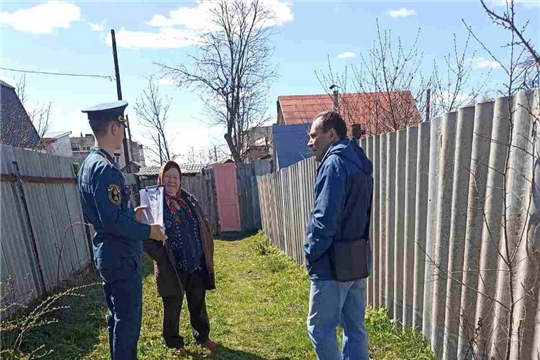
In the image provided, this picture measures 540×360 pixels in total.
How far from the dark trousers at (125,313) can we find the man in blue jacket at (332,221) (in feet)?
3.83

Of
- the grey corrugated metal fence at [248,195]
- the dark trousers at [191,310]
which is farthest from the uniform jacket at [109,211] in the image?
the grey corrugated metal fence at [248,195]

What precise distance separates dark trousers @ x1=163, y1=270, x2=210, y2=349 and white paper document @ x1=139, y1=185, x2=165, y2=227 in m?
0.73

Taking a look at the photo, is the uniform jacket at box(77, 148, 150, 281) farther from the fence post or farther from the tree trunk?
the tree trunk

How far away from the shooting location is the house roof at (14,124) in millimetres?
11172

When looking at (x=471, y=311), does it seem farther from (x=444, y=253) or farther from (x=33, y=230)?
(x=33, y=230)

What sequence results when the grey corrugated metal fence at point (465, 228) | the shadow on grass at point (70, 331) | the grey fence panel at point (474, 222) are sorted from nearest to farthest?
1. the grey corrugated metal fence at point (465, 228)
2. the grey fence panel at point (474, 222)
3. the shadow on grass at point (70, 331)

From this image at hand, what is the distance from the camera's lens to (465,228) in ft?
8.01

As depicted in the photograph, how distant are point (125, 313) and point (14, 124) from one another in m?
12.5

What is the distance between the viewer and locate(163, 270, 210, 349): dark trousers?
342 cm

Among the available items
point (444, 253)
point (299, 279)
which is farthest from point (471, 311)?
point (299, 279)

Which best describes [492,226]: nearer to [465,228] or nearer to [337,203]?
[465,228]

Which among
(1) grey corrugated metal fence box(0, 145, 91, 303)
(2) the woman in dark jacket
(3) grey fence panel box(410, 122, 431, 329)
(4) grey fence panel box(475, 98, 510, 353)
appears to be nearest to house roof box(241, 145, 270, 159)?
(1) grey corrugated metal fence box(0, 145, 91, 303)

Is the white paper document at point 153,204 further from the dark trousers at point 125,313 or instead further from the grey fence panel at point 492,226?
the grey fence panel at point 492,226

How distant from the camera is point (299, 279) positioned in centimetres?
552
